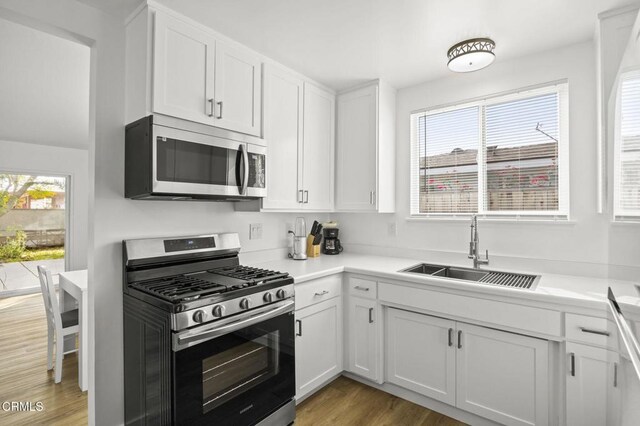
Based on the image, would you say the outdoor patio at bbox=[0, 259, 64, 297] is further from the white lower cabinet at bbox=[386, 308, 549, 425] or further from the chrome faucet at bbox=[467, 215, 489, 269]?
the chrome faucet at bbox=[467, 215, 489, 269]

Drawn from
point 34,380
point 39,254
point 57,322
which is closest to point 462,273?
point 57,322

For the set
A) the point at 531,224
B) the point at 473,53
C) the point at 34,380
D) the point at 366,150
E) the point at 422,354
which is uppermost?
the point at 473,53

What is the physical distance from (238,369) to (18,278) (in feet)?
20.2

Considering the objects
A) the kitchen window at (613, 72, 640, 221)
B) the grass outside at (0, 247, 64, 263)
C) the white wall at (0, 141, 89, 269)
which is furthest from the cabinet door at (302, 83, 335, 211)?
the grass outside at (0, 247, 64, 263)

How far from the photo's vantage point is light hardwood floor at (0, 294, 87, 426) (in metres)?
2.22

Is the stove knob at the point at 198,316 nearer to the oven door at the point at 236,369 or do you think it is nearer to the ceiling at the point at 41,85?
the oven door at the point at 236,369

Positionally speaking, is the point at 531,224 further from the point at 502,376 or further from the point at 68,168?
the point at 68,168

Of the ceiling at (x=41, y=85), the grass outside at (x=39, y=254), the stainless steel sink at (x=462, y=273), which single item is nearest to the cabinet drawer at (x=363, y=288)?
the stainless steel sink at (x=462, y=273)

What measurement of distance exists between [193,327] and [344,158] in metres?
1.98

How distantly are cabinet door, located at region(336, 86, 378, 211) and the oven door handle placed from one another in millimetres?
1237

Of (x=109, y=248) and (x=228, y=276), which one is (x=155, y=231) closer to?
(x=109, y=248)

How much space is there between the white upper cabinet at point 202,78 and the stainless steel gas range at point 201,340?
0.80 m

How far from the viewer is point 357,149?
293 centimetres

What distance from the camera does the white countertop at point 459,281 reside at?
166cm
